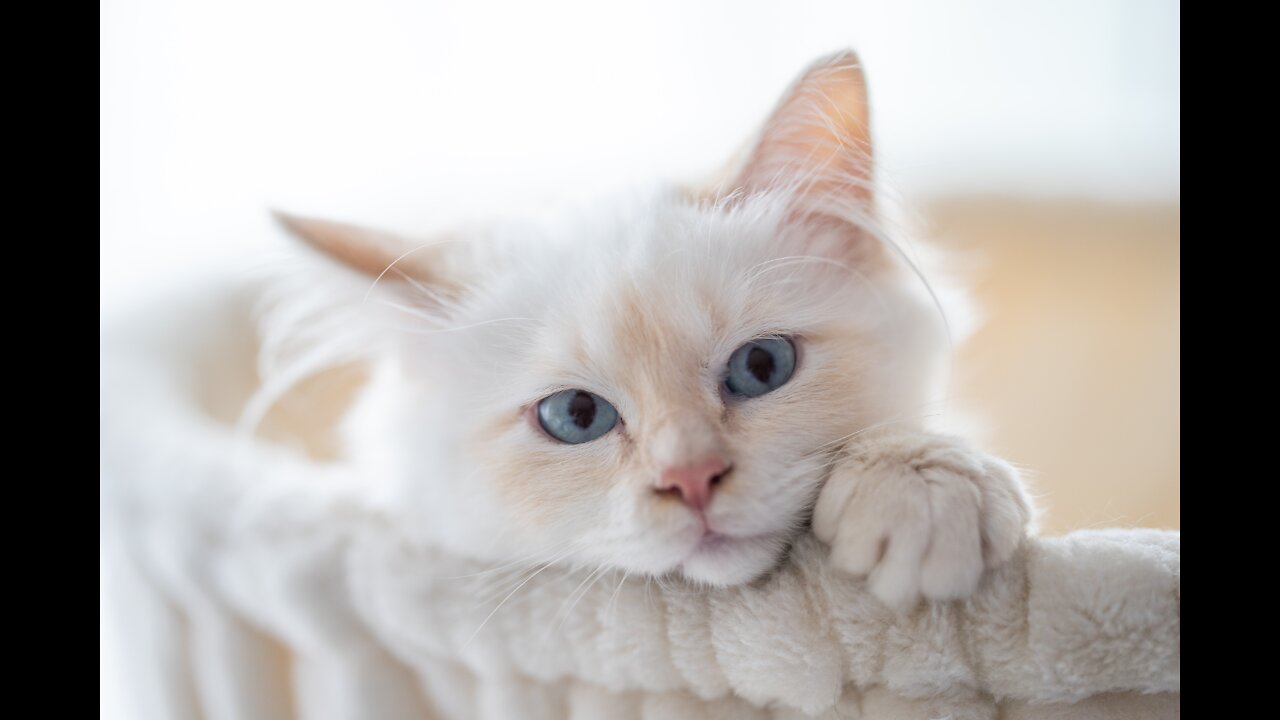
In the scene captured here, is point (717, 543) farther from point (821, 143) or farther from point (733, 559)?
point (821, 143)

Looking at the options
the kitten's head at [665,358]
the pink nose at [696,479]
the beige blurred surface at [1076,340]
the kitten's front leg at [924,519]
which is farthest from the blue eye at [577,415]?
the beige blurred surface at [1076,340]

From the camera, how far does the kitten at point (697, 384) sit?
30.3 inches

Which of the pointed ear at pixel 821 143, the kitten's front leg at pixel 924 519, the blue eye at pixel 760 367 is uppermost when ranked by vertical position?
the pointed ear at pixel 821 143

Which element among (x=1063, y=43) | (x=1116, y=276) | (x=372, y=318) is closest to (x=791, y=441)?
(x=372, y=318)

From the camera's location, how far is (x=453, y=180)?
1.57m

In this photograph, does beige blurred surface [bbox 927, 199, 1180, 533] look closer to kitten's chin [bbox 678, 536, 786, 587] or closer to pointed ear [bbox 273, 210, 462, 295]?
kitten's chin [bbox 678, 536, 786, 587]

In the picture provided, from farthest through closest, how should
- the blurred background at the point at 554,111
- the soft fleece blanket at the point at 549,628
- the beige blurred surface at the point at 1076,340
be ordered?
the beige blurred surface at the point at 1076,340
the blurred background at the point at 554,111
the soft fleece blanket at the point at 549,628

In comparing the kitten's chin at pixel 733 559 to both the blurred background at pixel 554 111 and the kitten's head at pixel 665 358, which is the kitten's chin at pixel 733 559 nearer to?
the kitten's head at pixel 665 358

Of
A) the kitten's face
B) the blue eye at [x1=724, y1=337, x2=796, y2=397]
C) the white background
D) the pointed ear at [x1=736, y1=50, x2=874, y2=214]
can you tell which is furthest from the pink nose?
the white background

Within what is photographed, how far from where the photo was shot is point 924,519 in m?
0.71

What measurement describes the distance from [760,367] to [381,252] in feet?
1.52

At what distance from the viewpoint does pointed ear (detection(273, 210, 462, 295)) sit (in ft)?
3.16

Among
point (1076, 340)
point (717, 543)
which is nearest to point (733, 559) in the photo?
point (717, 543)

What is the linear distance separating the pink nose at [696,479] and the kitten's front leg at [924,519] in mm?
100
